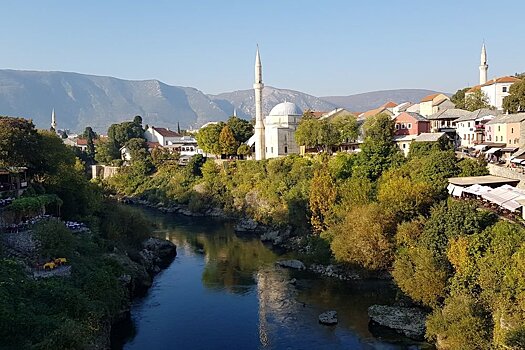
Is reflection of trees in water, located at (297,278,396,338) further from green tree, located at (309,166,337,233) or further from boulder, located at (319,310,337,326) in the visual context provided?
green tree, located at (309,166,337,233)

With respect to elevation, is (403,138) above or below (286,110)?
below

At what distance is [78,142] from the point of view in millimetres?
79562

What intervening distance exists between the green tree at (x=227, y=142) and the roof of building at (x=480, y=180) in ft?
98.8

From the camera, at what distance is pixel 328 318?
20156 millimetres

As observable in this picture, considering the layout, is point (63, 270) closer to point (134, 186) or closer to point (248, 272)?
point (248, 272)

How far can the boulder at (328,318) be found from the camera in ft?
65.4

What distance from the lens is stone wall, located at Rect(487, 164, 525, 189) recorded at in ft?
83.2

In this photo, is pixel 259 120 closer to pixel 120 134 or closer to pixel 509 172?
pixel 120 134

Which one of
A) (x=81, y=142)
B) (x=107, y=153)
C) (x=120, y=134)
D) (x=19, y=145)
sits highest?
(x=120, y=134)

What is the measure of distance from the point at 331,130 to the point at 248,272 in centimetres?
1890

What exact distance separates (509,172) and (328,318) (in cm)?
1318

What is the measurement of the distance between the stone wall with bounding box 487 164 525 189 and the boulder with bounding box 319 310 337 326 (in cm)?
1187

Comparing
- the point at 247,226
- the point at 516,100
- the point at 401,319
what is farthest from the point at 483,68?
the point at 401,319

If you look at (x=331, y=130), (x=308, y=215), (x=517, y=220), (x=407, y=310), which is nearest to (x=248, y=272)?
(x=308, y=215)
